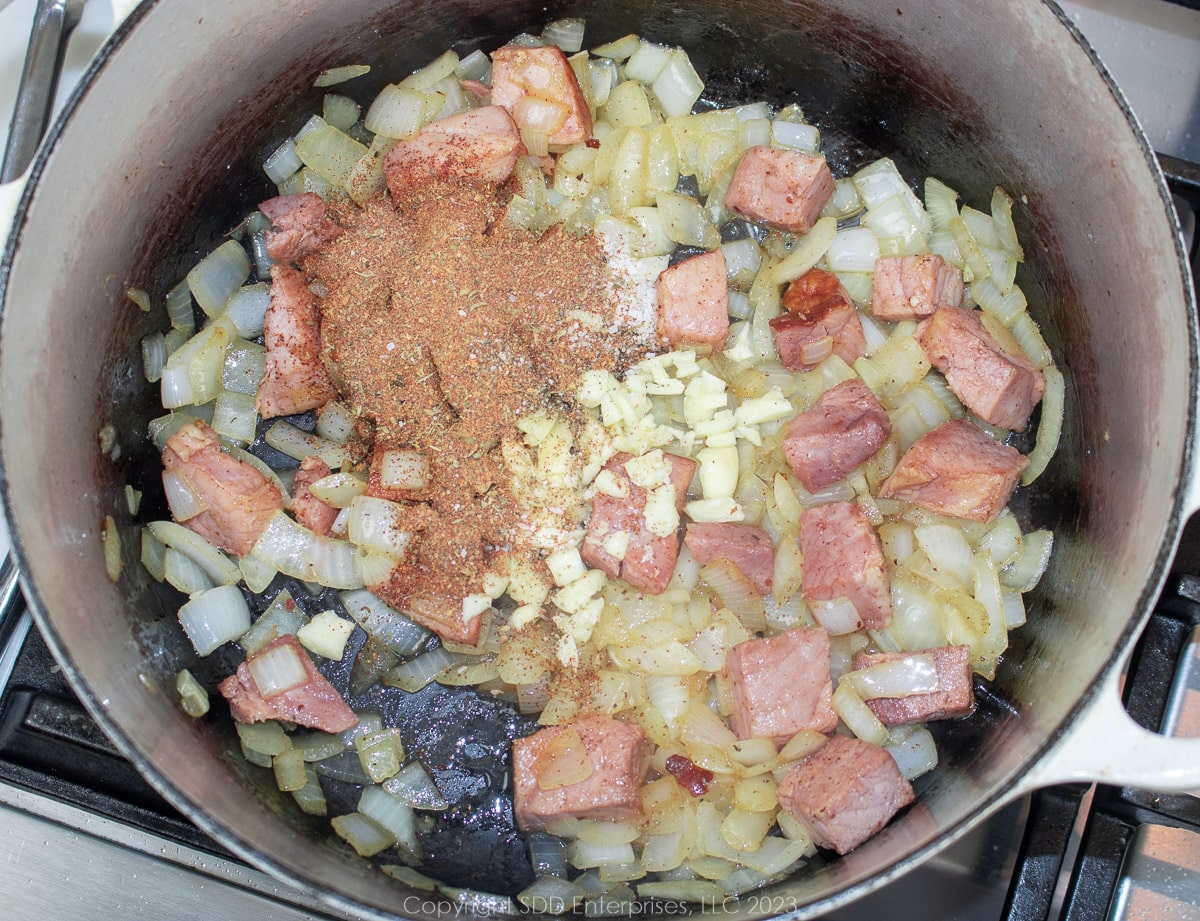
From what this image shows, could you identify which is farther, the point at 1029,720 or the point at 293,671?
the point at 293,671

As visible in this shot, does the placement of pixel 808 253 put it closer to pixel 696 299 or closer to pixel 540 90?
pixel 696 299

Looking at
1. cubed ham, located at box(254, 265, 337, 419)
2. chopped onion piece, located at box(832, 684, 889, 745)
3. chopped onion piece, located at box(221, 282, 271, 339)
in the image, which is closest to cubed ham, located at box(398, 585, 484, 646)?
cubed ham, located at box(254, 265, 337, 419)

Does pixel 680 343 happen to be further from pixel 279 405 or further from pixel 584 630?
pixel 279 405

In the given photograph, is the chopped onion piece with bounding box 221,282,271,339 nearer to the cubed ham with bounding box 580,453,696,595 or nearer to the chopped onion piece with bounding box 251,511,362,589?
the chopped onion piece with bounding box 251,511,362,589

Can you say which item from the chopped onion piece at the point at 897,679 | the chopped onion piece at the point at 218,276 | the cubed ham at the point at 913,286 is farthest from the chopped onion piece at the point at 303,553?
the cubed ham at the point at 913,286

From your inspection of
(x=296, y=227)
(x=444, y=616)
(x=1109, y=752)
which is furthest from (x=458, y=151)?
(x=1109, y=752)

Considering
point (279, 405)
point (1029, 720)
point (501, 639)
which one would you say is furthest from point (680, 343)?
point (1029, 720)
